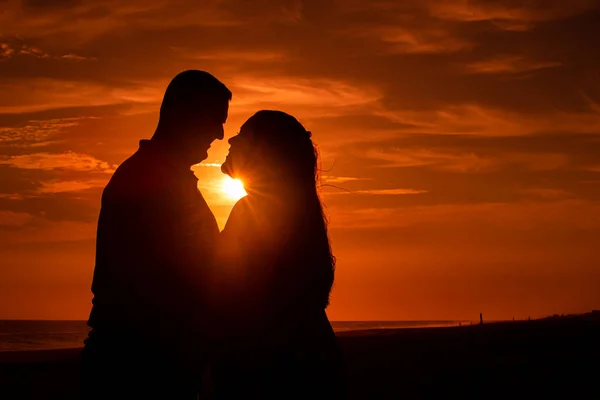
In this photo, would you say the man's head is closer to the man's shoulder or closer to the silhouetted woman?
the man's shoulder

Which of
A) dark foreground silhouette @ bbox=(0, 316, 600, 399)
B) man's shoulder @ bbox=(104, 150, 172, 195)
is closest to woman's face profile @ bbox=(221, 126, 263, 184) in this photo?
man's shoulder @ bbox=(104, 150, 172, 195)

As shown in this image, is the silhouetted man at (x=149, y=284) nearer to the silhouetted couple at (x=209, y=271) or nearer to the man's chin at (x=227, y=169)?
the silhouetted couple at (x=209, y=271)

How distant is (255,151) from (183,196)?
49 cm

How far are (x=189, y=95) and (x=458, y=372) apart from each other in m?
10.5

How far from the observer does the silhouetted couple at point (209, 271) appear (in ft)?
11.6

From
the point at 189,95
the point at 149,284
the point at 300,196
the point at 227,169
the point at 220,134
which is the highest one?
the point at 189,95

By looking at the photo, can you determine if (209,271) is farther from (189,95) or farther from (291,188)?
(189,95)

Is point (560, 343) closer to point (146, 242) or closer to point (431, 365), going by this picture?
point (431, 365)

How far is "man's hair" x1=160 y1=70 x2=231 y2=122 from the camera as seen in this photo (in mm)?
3984

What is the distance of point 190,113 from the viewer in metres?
4.02

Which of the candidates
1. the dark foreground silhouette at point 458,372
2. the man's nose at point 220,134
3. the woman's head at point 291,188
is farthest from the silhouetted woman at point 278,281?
the dark foreground silhouette at point 458,372

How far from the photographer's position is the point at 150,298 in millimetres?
3557

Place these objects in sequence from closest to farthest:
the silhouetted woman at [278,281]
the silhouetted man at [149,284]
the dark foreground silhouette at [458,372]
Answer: the silhouetted man at [149,284], the silhouetted woman at [278,281], the dark foreground silhouette at [458,372]

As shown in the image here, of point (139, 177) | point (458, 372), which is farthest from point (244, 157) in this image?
point (458, 372)
